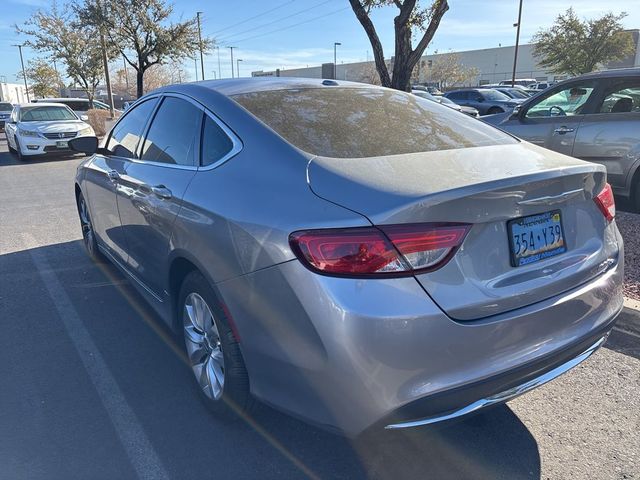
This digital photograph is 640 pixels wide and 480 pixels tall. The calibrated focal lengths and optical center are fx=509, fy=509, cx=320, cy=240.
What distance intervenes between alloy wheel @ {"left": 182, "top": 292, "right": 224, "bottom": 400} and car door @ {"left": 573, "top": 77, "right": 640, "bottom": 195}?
551cm

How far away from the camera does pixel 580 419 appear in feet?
9.01

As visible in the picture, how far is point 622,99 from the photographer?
6281 mm

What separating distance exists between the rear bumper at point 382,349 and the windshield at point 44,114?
14.7 meters

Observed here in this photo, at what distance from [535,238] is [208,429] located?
190 centimetres

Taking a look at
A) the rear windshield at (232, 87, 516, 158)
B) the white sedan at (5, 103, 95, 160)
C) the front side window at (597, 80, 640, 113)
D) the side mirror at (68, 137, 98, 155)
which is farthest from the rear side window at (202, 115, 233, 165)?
the white sedan at (5, 103, 95, 160)

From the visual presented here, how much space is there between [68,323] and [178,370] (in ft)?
4.14

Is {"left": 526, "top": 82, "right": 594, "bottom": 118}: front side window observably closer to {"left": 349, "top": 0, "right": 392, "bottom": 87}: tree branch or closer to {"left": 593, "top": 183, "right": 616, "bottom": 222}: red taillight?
{"left": 349, "top": 0, "right": 392, "bottom": 87}: tree branch

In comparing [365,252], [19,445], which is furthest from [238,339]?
[19,445]

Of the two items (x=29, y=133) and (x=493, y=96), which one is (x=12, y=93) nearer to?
(x=29, y=133)

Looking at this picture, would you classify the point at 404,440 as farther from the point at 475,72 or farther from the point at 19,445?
the point at 475,72

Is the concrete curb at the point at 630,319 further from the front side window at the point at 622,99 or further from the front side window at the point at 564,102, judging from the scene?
the front side window at the point at 564,102

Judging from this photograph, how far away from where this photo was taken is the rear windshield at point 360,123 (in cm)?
243

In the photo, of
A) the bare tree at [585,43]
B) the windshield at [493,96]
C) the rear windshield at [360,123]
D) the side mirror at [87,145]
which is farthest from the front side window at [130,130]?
the bare tree at [585,43]

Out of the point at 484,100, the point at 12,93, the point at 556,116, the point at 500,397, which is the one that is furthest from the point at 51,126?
the point at 12,93
